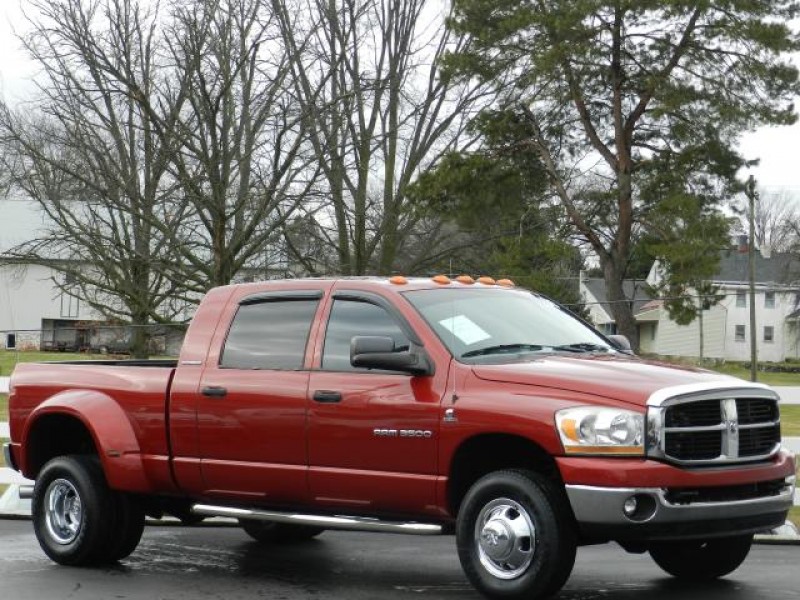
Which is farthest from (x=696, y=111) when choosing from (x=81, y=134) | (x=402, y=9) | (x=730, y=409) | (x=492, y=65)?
(x=730, y=409)

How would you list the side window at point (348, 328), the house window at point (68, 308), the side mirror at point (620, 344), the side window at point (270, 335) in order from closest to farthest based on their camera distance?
the side window at point (348, 328) → the side window at point (270, 335) → the side mirror at point (620, 344) → the house window at point (68, 308)

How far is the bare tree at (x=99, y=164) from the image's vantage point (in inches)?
1078

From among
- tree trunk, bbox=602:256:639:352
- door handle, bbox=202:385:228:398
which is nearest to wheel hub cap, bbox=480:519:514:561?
door handle, bbox=202:385:228:398

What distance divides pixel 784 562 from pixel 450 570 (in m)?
2.46

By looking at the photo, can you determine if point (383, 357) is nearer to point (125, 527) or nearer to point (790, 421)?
point (125, 527)

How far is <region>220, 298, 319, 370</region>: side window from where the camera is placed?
8930 mm

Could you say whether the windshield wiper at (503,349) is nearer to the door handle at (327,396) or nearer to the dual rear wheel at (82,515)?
the door handle at (327,396)

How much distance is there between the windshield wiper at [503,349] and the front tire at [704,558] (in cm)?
150

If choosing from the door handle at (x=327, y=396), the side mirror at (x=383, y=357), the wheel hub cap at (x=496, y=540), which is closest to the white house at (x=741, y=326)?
the door handle at (x=327, y=396)

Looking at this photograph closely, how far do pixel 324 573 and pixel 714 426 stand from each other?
3.11 meters

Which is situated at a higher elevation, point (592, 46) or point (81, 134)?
point (592, 46)

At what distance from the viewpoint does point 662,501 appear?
723 cm

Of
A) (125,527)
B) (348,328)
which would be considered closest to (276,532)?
(125,527)

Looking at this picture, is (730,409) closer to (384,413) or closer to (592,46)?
(384,413)
